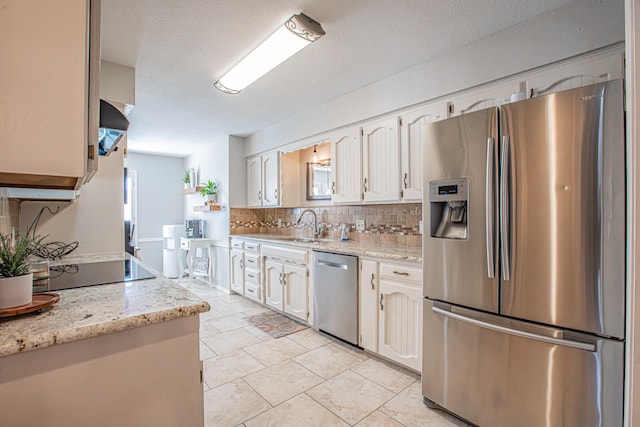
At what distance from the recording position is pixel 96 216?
8.04 feet

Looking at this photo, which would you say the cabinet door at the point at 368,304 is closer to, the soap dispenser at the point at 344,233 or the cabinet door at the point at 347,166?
the cabinet door at the point at 347,166

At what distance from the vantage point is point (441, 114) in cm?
222

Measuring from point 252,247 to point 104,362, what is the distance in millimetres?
3086

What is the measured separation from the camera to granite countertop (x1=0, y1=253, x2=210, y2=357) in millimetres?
777

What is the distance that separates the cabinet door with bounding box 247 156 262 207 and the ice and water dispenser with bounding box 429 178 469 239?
2.97 metres

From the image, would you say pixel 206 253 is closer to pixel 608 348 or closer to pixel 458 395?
pixel 458 395

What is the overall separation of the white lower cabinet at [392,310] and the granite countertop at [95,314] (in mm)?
1538

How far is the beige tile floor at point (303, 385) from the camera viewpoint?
1.76 meters

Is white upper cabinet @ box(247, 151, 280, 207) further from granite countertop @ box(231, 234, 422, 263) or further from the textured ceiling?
the textured ceiling

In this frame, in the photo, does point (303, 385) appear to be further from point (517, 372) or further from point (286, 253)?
point (286, 253)

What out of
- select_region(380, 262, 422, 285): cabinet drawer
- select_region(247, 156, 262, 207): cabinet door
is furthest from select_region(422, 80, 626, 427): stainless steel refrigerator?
select_region(247, 156, 262, 207): cabinet door

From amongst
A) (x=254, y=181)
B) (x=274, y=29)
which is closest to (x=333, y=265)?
(x=274, y=29)

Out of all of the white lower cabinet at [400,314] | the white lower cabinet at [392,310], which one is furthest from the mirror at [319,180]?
the white lower cabinet at [400,314]

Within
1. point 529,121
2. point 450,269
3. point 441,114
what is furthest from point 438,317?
point 441,114
